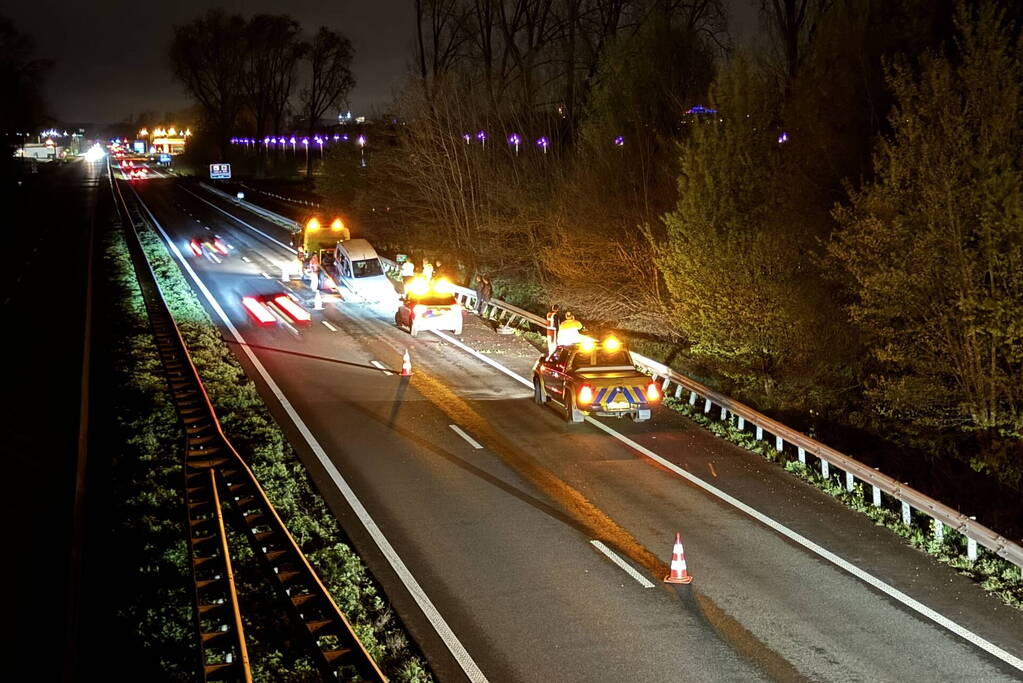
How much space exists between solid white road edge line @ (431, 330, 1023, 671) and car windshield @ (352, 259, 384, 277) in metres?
19.6

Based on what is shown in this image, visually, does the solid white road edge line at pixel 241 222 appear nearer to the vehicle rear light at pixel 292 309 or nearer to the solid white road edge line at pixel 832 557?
the vehicle rear light at pixel 292 309

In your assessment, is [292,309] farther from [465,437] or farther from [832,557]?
[832,557]

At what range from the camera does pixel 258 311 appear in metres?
32.0

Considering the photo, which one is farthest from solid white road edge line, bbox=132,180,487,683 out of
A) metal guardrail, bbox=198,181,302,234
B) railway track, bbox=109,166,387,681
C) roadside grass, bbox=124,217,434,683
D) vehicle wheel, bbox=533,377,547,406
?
metal guardrail, bbox=198,181,302,234

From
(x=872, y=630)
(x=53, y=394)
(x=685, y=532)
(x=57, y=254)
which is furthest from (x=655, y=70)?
(x=57, y=254)

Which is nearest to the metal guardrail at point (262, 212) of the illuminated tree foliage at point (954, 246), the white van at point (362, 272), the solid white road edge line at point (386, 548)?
the white van at point (362, 272)

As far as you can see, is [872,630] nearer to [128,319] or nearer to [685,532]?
[685,532]

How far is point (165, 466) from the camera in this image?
611 inches

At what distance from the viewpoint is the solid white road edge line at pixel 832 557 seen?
31.2ft

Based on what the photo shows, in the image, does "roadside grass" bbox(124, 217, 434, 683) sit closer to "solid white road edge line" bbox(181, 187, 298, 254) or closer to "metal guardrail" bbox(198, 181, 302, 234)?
"solid white road edge line" bbox(181, 187, 298, 254)

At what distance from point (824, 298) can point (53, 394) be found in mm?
16406

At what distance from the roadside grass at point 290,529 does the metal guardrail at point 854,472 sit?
6.67m

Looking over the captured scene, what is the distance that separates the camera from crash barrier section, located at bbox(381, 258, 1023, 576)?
38.0 ft

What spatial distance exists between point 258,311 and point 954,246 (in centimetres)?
2195
